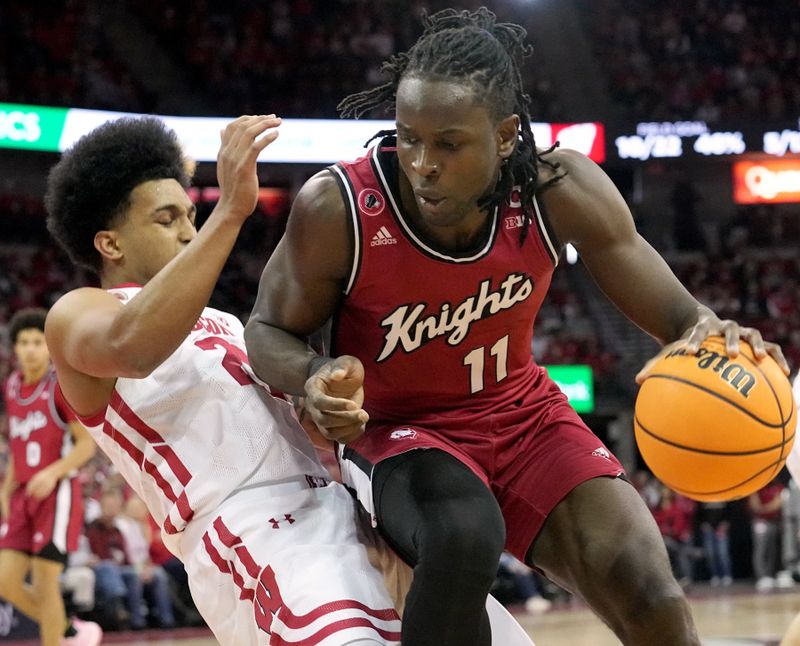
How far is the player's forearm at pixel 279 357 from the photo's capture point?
8.55 feet

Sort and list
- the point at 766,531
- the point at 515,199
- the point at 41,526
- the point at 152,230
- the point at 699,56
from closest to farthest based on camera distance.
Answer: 1. the point at 515,199
2. the point at 152,230
3. the point at 41,526
4. the point at 766,531
5. the point at 699,56

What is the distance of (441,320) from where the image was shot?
276 cm

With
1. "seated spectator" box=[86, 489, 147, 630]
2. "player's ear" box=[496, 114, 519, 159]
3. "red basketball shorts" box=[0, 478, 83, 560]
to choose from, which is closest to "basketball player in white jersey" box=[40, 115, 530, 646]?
"player's ear" box=[496, 114, 519, 159]

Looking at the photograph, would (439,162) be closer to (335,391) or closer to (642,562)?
(335,391)

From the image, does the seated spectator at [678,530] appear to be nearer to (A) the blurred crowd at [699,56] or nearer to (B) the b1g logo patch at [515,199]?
(A) the blurred crowd at [699,56]

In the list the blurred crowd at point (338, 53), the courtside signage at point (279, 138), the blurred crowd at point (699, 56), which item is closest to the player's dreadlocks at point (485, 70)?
the courtside signage at point (279, 138)

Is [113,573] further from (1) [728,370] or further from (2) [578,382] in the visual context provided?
(2) [578,382]

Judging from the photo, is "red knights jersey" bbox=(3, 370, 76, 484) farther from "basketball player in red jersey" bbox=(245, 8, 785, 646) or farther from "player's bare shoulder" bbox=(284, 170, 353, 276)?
"player's bare shoulder" bbox=(284, 170, 353, 276)

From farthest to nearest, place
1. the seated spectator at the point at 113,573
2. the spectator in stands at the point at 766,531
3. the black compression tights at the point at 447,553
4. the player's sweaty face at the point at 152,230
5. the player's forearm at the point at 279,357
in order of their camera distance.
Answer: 1. the spectator in stands at the point at 766,531
2. the seated spectator at the point at 113,573
3. the player's sweaty face at the point at 152,230
4. the player's forearm at the point at 279,357
5. the black compression tights at the point at 447,553

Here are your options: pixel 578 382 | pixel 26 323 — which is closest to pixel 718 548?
pixel 578 382

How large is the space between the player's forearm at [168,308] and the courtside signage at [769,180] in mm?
18122

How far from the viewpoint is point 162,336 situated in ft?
8.24

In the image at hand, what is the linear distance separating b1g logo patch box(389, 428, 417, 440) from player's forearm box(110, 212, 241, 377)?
1.92ft

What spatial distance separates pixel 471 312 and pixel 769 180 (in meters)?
17.9
